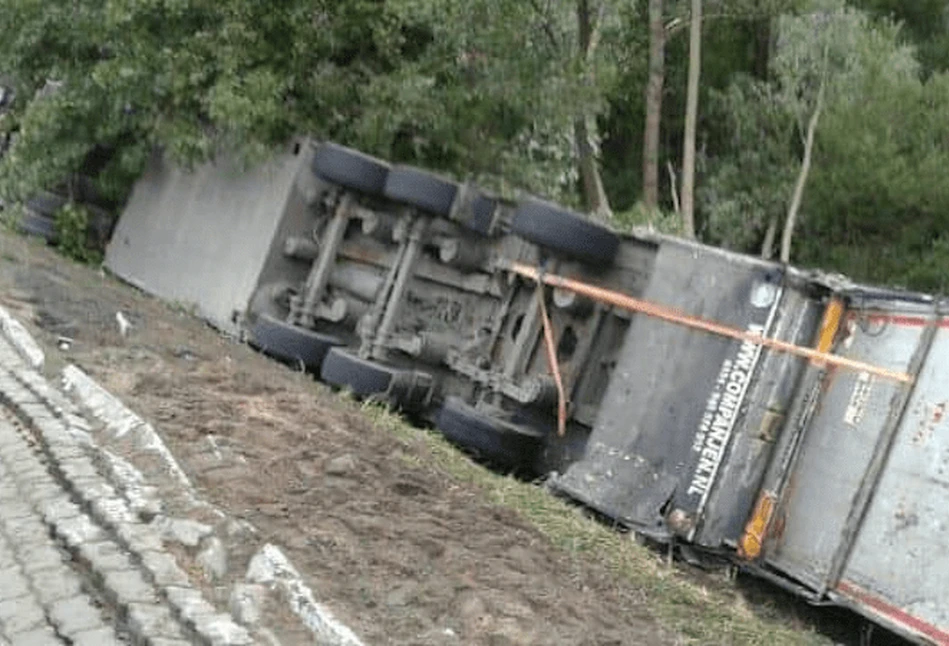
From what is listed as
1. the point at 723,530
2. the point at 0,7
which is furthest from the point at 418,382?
the point at 0,7

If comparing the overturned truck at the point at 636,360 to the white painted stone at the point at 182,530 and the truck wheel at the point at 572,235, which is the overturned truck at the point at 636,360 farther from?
the white painted stone at the point at 182,530

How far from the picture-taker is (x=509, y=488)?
7.06 metres

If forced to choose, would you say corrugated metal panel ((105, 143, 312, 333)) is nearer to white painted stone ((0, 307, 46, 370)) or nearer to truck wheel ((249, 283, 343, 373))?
truck wheel ((249, 283, 343, 373))

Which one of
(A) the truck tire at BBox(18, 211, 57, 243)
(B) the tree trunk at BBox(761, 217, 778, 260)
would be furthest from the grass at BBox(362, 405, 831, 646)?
(B) the tree trunk at BBox(761, 217, 778, 260)

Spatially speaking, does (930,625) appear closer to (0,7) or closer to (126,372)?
(126,372)

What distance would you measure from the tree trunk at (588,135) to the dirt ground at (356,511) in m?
6.61

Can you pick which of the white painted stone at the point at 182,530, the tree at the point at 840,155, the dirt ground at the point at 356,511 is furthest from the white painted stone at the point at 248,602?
the tree at the point at 840,155

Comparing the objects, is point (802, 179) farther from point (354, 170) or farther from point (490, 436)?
point (490, 436)

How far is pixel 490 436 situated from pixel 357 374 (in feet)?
3.83

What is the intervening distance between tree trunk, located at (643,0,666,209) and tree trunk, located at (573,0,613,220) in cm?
87

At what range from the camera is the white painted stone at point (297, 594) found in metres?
4.31

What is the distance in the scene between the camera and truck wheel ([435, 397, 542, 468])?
26.6ft

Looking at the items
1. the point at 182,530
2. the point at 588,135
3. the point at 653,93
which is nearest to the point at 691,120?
the point at 653,93

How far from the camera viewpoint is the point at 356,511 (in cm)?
563
